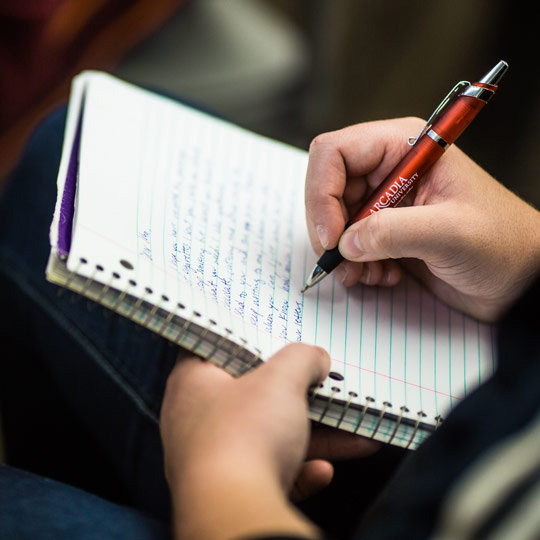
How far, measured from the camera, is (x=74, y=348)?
59 cm

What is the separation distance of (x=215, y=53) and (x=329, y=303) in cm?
72

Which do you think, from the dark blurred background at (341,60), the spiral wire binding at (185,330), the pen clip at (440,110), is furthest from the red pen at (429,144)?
the dark blurred background at (341,60)

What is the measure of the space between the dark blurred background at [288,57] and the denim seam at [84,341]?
39 cm

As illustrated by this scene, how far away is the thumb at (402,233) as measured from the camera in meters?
0.46

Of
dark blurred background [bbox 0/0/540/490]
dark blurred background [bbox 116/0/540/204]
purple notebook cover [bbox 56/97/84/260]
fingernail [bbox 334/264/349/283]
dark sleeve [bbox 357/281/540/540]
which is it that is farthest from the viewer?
dark blurred background [bbox 116/0/540/204]

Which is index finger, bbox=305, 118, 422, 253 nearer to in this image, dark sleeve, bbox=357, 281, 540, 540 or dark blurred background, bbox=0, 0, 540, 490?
dark sleeve, bbox=357, 281, 540, 540

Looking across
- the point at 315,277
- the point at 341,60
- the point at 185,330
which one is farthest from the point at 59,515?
the point at 341,60

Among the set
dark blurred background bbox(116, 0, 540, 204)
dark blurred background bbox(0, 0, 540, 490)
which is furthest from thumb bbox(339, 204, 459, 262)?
dark blurred background bbox(116, 0, 540, 204)

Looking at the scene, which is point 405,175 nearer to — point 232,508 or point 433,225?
point 433,225

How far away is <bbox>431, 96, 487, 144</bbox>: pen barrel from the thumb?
0.19 ft

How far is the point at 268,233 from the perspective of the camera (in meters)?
0.54

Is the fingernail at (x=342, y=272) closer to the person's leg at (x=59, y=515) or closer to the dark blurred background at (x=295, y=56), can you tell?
the person's leg at (x=59, y=515)

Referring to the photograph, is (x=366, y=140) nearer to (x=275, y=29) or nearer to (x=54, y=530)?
(x=54, y=530)

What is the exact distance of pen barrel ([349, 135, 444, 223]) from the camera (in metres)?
0.48
